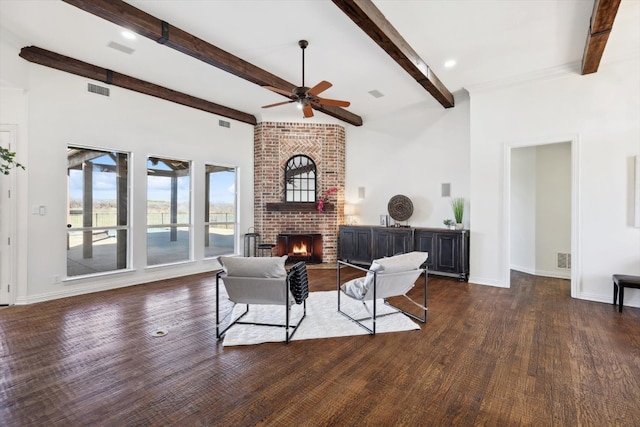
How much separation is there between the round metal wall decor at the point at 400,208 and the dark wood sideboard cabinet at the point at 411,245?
0.46m

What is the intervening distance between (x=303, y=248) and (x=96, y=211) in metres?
4.13

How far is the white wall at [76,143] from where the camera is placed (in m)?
4.32

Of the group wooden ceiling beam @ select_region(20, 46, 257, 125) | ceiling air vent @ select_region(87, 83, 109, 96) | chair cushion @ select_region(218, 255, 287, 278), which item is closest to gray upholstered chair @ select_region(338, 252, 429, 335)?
chair cushion @ select_region(218, 255, 287, 278)

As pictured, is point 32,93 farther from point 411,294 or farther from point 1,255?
point 411,294

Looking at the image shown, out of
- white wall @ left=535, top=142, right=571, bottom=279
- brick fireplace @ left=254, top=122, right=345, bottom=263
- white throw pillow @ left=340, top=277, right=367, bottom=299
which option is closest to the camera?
white throw pillow @ left=340, top=277, right=367, bottom=299

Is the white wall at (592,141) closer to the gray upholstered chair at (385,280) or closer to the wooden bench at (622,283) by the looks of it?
the wooden bench at (622,283)

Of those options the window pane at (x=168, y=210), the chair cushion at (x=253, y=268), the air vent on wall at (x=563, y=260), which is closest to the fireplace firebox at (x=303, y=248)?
the window pane at (x=168, y=210)

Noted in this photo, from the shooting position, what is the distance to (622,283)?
157 inches

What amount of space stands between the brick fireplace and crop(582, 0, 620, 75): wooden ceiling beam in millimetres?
4708

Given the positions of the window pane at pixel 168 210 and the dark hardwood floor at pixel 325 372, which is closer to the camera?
the dark hardwood floor at pixel 325 372

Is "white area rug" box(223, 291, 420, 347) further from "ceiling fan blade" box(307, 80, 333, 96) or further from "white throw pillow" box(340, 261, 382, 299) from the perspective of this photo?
"ceiling fan blade" box(307, 80, 333, 96)

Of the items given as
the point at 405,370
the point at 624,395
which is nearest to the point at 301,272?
the point at 405,370

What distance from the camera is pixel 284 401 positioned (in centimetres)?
219

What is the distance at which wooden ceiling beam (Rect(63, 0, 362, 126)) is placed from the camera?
10.4ft
